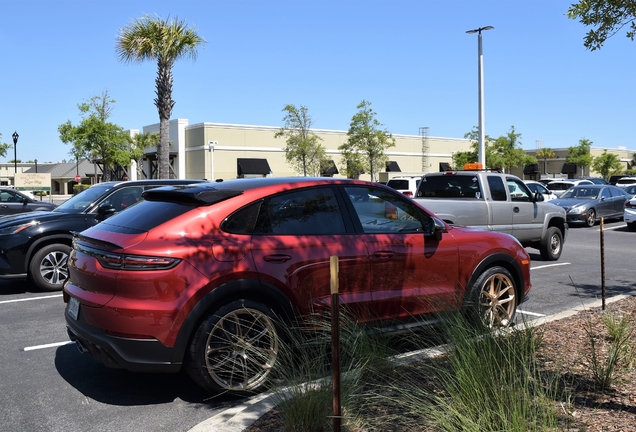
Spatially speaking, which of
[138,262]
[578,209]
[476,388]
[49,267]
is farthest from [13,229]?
[578,209]

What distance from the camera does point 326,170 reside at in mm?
52125

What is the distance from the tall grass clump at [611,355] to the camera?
14.0ft

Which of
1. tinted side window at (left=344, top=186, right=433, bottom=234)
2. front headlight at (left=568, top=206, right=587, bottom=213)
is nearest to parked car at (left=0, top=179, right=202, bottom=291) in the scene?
tinted side window at (left=344, top=186, right=433, bottom=234)

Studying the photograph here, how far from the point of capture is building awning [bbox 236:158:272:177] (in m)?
52.3

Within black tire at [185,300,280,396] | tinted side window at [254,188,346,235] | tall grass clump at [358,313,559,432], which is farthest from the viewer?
tinted side window at [254,188,346,235]

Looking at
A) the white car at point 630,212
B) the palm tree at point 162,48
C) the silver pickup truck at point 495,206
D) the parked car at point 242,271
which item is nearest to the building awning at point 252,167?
the palm tree at point 162,48

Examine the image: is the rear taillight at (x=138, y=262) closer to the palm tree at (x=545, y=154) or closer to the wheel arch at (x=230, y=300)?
the wheel arch at (x=230, y=300)

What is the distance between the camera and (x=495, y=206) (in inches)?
472

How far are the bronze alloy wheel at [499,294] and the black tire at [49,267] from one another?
20.3ft

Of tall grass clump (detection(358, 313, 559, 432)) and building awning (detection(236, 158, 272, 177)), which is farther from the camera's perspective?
building awning (detection(236, 158, 272, 177))

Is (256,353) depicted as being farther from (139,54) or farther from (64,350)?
(139,54)

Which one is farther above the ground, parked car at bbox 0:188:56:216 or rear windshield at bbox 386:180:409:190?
rear windshield at bbox 386:180:409:190

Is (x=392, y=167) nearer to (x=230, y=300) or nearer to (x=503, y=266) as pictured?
Result: (x=503, y=266)

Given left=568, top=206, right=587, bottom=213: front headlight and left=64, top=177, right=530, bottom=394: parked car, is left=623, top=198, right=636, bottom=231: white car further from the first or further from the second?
left=64, top=177, right=530, bottom=394: parked car
